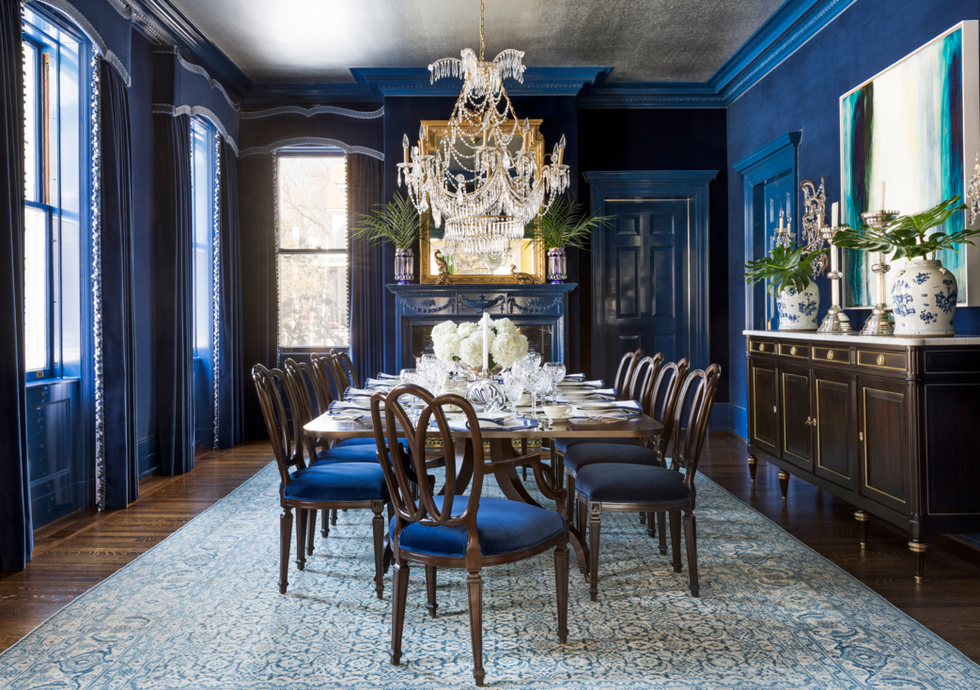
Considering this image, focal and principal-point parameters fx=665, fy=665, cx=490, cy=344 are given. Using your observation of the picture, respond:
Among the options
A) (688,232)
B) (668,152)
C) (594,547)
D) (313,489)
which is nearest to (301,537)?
(313,489)

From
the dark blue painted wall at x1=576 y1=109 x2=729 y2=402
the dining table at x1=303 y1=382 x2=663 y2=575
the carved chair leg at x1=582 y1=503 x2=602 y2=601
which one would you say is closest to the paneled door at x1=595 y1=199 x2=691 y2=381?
the dark blue painted wall at x1=576 y1=109 x2=729 y2=402

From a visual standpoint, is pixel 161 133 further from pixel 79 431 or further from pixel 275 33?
pixel 79 431

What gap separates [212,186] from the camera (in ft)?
19.6

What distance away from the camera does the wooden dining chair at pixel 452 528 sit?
2.04 meters

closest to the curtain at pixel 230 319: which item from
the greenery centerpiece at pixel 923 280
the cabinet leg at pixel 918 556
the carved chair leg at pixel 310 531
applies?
the carved chair leg at pixel 310 531

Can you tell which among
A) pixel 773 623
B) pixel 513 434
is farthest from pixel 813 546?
pixel 513 434

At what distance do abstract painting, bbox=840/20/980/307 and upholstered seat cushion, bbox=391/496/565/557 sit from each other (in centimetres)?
234

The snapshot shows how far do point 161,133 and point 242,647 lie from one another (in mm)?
4108

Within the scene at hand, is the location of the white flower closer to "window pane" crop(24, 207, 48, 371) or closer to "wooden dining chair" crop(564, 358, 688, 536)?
"wooden dining chair" crop(564, 358, 688, 536)

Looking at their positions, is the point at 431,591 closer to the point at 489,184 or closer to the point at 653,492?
the point at 653,492

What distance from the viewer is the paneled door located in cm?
662

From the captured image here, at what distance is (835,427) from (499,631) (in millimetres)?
2157

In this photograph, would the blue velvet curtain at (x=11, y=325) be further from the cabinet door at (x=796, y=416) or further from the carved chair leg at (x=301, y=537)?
the cabinet door at (x=796, y=416)

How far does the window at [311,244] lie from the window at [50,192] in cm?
260
